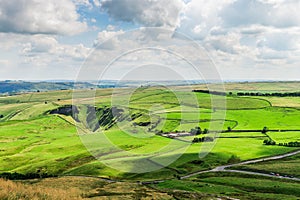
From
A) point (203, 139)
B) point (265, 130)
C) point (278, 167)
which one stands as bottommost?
point (278, 167)

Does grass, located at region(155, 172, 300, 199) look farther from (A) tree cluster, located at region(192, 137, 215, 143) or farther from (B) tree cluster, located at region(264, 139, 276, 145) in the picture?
(B) tree cluster, located at region(264, 139, 276, 145)

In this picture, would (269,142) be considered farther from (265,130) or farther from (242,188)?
(242,188)

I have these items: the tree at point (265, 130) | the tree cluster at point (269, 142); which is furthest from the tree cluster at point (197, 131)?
the tree cluster at point (269, 142)

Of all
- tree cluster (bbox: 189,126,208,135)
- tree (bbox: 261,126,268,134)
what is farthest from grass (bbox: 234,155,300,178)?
tree (bbox: 261,126,268,134)

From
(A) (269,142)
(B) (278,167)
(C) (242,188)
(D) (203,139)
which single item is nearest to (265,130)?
(A) (269,142)

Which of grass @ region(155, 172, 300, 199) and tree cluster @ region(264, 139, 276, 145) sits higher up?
tree cluster @ region(264, 139, 276, 145)

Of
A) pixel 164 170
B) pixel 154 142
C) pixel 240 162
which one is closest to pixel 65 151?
pixel 154 142

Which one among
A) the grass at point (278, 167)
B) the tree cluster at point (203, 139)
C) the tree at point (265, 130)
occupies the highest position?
the tree at point (265, 130)

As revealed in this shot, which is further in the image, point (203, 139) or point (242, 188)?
point (203, 139)

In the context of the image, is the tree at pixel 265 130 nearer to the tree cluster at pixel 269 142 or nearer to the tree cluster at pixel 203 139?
the tree cluster at pixel 269 142

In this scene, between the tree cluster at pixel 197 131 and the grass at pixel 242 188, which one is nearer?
the grass at pixel 242 188

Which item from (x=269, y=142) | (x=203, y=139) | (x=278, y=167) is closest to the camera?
(x=278, y=167)

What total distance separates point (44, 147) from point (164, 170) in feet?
316

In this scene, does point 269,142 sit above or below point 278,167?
above
